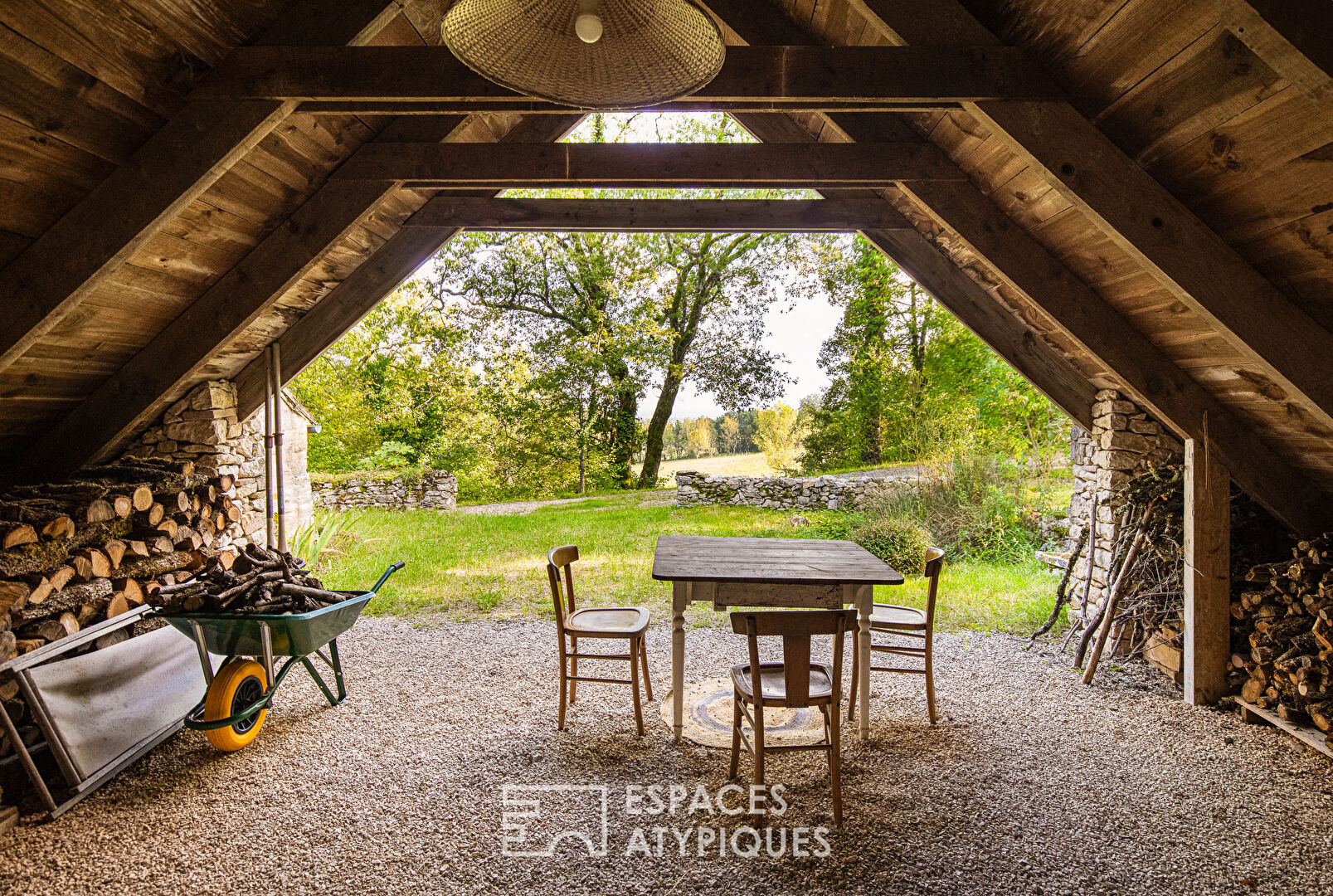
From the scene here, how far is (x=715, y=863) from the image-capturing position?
2.26 meters

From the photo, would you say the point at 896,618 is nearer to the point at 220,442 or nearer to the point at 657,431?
the point at 220,442

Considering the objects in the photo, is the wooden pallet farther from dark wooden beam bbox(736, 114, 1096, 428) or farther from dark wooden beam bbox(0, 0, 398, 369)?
dark wooden beam bbox(0, 0, 398, 369)

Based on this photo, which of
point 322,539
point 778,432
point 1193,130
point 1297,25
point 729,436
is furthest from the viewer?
point 729,436

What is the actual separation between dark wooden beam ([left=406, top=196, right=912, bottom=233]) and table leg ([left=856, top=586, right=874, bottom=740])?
89.6 inches

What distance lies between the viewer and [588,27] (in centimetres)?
137

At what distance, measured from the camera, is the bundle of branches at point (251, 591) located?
2.88 metres

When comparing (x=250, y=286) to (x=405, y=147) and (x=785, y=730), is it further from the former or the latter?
(x=785, y=730)

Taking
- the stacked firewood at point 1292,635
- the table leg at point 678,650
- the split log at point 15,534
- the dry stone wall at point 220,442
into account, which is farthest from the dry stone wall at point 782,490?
the split log at point 15,534

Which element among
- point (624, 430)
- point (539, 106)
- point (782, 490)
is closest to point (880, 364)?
point (782, 490)

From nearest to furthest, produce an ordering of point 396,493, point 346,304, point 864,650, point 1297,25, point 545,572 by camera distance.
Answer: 1. point 1297,25
2. point 864,650
3. point 346,304
4. point 545,572
5. point 396,493

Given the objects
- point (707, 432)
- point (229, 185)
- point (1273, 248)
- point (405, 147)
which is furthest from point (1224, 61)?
point (707, 432)

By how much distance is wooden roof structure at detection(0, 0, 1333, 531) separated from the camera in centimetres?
219

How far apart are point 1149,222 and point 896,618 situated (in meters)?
2.06

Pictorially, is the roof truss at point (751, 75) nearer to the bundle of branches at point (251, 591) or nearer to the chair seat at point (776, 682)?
the bundle of branches at point (251, 591)
